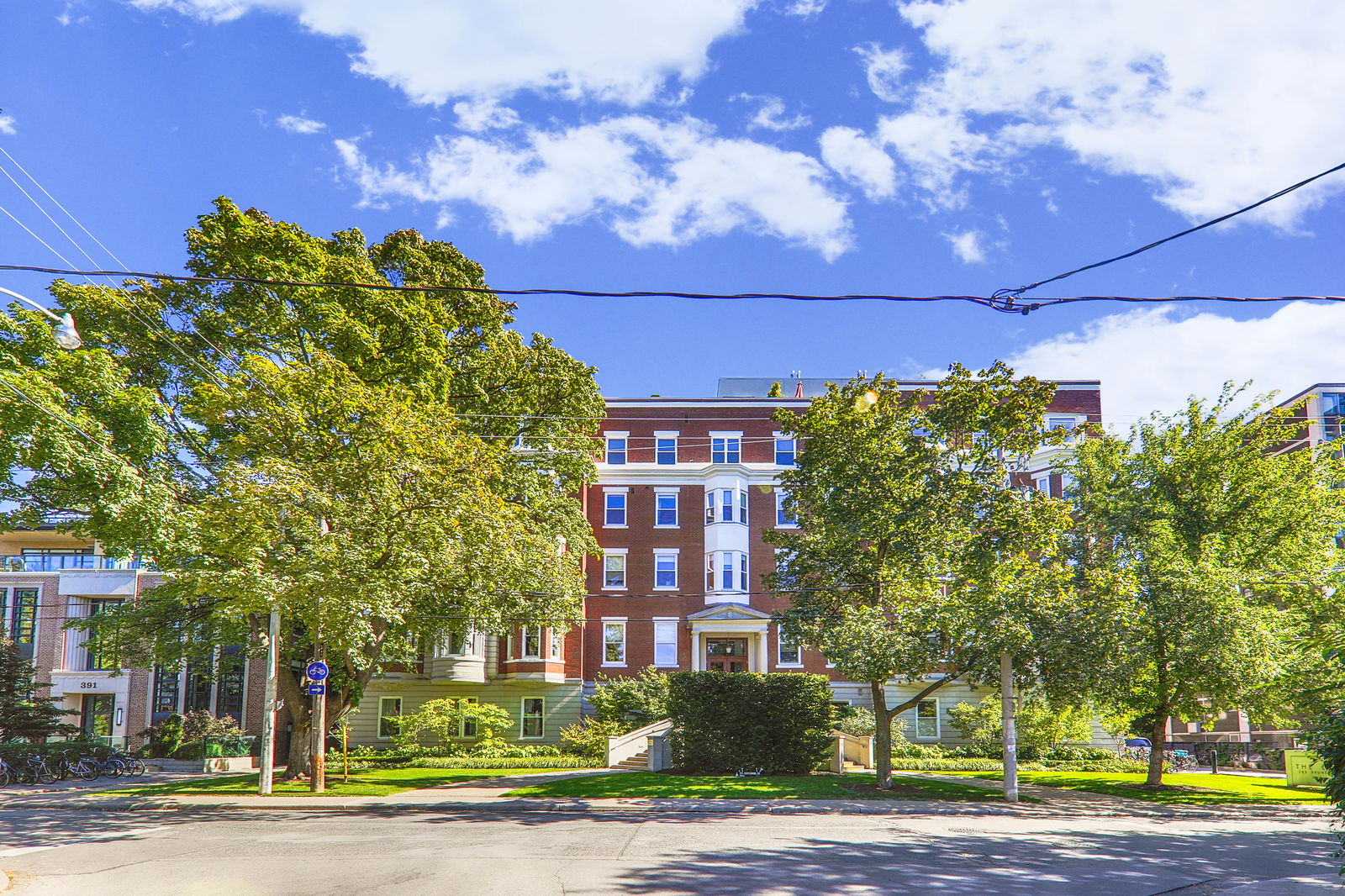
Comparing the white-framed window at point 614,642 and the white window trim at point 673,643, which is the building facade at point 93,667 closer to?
the white-framed window at point 614,642

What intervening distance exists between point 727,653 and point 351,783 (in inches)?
808

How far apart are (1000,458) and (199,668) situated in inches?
940

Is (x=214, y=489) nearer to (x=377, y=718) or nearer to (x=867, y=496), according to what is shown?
(x=867, y=496)

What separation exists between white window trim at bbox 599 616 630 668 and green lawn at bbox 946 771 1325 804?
1582 centimetres

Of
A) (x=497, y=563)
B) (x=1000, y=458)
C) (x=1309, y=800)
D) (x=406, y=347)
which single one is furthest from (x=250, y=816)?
(x=1309, y=800)

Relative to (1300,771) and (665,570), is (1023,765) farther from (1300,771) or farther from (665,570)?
(665,570)

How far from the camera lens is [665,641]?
43.8 metres

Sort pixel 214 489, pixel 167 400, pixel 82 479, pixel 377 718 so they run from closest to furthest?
pixel 82 479 → pixel 214 489 → pixel 167 400 → pixel 377 718

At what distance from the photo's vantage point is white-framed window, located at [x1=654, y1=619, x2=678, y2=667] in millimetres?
43594

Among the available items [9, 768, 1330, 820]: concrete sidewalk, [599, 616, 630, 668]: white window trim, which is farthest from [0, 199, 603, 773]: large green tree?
[599, 616, 630, 668]: white window trim

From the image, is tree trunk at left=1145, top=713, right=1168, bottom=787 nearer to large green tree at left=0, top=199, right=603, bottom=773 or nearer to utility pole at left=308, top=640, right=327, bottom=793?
large green tree at left=0, top=199, right=603, bottom=773

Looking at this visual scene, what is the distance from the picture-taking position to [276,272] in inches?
958

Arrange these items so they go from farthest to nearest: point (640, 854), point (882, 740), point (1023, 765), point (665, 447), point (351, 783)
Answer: point (665, 447)
point (1023, 765)
point (351, 783)
point (882, 740)
point (640, 854)

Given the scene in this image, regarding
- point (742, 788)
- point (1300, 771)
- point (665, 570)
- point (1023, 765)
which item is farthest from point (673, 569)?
point (1300, 771)
